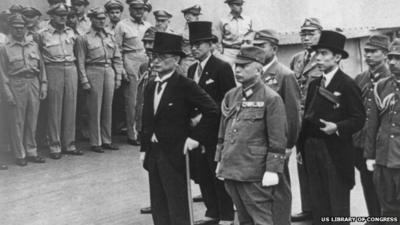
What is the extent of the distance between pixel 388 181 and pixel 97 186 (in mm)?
3936

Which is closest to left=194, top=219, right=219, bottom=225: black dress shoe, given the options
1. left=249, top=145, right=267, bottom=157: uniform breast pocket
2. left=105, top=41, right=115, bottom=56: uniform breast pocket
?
left=249, top=145, right=267, bottom=157: uniform breast pocket

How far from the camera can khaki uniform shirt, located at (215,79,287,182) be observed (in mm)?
5277

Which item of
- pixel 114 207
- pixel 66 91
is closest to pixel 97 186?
pixel 114 207

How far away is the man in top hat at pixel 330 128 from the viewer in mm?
5871

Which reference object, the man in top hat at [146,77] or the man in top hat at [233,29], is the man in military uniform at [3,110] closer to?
the man in top hat at [146,77]

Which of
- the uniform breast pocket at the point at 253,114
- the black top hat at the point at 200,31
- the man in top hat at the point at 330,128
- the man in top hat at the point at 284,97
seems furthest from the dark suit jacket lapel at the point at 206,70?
the uniform breast pocket at the point at 253,114

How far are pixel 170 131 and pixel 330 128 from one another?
4.76 feet

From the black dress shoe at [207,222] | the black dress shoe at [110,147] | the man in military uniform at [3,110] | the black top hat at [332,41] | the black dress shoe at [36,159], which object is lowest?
the black dress shoe at [110,147]

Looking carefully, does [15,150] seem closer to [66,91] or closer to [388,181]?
[66,91]

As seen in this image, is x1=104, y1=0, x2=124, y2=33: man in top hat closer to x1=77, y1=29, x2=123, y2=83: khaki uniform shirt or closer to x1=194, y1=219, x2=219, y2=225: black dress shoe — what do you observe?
x1=77, y1=29, x2=123, y2=83: khaki uniform shirt

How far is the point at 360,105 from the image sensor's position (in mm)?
5883

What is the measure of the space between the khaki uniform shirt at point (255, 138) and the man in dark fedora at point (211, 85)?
135 centimetres

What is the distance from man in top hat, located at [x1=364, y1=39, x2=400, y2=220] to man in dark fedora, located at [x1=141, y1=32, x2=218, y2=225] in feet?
4.94

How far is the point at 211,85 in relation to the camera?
6.91 m
